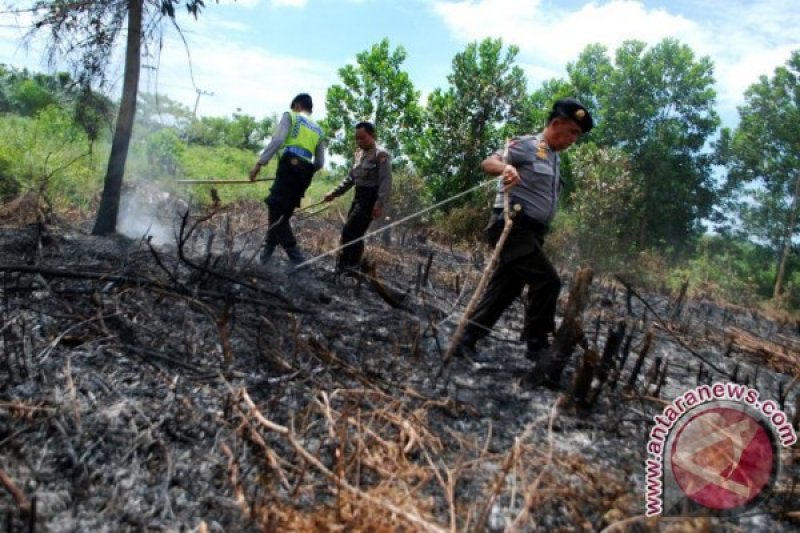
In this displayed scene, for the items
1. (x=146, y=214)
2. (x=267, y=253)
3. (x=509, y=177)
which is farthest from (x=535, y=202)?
(x=146, y=214)

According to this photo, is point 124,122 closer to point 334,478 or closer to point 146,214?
point 146,214

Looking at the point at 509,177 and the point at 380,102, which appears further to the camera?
the point at 380,102

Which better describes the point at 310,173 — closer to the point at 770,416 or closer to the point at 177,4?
the point at 177,4

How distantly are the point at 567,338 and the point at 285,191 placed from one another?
3.49m

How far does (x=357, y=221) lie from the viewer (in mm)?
5832

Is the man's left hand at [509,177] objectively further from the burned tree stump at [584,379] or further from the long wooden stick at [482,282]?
the burned tree stump at [584,379]

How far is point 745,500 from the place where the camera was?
2.21 metres

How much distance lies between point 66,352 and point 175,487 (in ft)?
4.22

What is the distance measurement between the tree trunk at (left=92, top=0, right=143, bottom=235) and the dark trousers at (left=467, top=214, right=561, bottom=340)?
4.53 metres

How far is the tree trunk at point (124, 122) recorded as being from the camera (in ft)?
19.0

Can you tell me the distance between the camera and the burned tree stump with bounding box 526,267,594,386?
314cm

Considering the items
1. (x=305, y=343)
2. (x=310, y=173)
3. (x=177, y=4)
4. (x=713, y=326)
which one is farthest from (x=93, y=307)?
(x=713, y=326)
